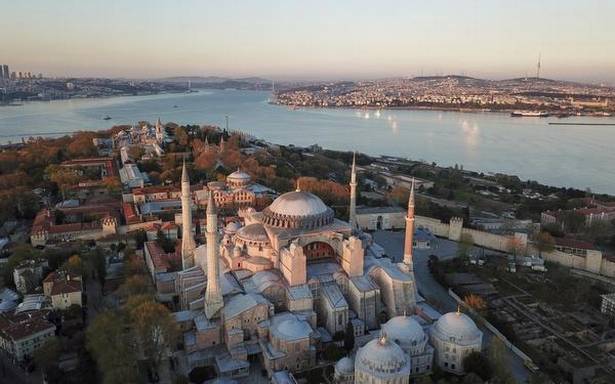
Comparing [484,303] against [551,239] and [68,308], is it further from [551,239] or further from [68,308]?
[68,308]

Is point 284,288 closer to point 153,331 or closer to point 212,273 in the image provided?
point 212,273

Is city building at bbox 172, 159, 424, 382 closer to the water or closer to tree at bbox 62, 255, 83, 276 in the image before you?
tree at bbox 62, 255, 83, 276

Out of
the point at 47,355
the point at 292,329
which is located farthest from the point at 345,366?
the point at 47,355

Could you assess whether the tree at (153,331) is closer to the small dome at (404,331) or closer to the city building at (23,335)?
the city building at (23,335)

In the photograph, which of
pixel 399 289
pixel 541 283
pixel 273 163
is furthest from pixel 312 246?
pixel 273 163

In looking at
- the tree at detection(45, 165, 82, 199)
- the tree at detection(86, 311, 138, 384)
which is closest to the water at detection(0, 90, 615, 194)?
the tree at detection(45, 165, 82, 199)

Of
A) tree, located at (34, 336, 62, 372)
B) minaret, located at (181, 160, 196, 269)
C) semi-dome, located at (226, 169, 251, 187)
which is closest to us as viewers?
tree, located at (34, 336, 62, 372)

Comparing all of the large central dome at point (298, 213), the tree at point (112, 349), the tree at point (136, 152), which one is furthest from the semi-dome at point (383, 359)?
the tree at point (136, 152)
